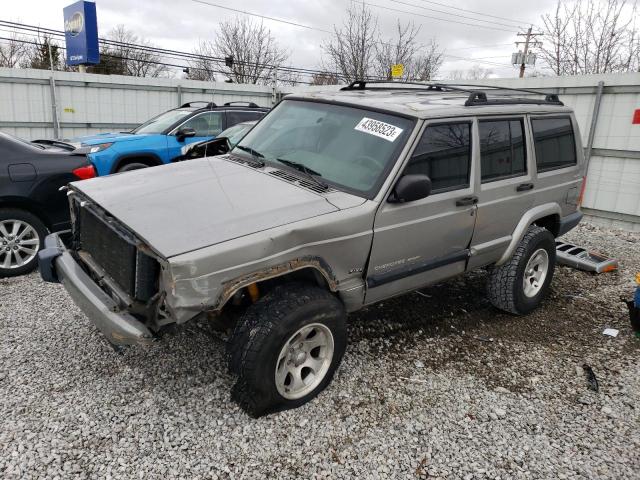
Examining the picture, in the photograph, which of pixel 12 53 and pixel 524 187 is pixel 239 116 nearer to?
pixel 524 187

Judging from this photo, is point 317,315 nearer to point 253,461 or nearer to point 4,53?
point 253,461

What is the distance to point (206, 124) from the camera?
9086 millimetres

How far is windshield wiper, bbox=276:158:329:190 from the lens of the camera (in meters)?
3.31

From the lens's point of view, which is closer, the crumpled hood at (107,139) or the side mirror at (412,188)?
the side mirror at (412,188)

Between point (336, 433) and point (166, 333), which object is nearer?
point (166, 333)

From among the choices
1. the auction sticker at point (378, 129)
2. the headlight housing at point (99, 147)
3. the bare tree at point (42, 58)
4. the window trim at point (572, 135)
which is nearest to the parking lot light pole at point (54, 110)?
the headlight housing at point (99, 147)

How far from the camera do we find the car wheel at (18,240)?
4.95m

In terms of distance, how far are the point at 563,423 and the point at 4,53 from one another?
142 ft

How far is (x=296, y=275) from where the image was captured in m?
3.14

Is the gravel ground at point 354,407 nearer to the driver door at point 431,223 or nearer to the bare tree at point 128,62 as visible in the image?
the driver door at point 431,223

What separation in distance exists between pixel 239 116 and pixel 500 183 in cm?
671

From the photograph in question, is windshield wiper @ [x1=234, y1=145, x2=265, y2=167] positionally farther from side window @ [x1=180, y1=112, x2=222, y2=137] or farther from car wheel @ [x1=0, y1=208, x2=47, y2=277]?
side window @ [x1=180, y1=112, x2=222, y2=137]

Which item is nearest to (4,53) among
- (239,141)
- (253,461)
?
(239,141)

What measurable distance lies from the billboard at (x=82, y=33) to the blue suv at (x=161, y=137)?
32.8ft
